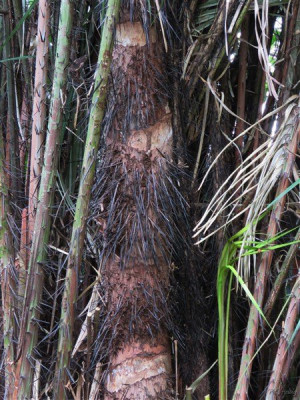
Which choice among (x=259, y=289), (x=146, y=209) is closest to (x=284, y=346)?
(x=259, y=289)

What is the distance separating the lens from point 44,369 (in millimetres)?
967

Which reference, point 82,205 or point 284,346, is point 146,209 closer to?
point 82,205

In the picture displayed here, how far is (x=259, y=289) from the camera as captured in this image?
90 cm

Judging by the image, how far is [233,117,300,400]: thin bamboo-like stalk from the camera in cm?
87

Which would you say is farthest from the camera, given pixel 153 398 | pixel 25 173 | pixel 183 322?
pixel 25 173

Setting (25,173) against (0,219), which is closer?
(0,219)

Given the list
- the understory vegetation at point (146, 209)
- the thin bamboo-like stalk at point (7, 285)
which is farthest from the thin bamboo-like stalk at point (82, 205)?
the thin bamboo-like stalk at point (7, 285)

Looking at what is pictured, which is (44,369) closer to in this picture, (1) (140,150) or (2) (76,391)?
(2) (76,391)

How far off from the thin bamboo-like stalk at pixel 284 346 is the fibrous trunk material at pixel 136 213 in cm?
17

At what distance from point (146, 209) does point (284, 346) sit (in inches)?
12.6

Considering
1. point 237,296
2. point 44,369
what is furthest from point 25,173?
point 237,296

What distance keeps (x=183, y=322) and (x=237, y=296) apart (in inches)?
5.3

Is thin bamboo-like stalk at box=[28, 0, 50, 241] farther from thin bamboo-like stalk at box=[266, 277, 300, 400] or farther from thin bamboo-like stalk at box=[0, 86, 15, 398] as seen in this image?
thin bamboo-like stalk at box=[266, 277, 300, 400]

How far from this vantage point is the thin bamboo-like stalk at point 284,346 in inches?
33.4
